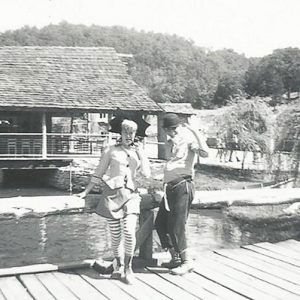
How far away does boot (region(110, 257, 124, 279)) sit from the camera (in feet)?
14.7

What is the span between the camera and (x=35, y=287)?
4238mm

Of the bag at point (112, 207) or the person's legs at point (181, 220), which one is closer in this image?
the bag at point (112, 207)

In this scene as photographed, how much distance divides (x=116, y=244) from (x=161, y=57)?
10491cm

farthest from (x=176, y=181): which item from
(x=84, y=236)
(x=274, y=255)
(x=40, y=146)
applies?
(x=40, y=146)

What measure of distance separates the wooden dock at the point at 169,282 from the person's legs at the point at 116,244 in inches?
3.2

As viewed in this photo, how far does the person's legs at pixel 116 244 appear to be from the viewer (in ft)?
14.5

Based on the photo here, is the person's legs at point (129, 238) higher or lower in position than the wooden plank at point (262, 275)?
higher

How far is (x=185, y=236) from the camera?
4.72m

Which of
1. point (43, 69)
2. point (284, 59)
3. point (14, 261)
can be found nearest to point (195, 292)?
point (14, 261)

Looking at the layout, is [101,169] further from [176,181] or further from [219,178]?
[219,178]

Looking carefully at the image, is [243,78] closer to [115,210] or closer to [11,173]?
[11,173]

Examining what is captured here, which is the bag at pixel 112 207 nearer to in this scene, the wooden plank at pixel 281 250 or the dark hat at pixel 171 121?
the dark hat at pixel 171 121

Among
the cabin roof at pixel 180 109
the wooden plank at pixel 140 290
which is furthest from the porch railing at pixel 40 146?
the wooden plank at pixel 140 290

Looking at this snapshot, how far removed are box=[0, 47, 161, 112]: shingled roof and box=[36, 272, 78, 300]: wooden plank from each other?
18.1 metres
